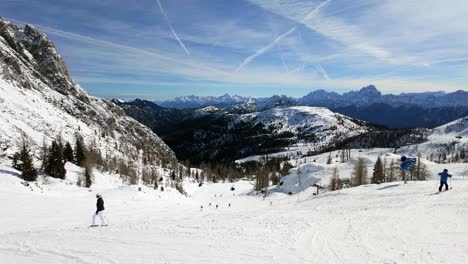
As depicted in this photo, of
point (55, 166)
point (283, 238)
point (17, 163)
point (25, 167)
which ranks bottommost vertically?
point (283, 238)

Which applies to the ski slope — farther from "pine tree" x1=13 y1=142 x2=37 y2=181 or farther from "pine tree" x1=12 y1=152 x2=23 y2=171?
"pine tree" x1=12 y1=152 x2=23 y2=171

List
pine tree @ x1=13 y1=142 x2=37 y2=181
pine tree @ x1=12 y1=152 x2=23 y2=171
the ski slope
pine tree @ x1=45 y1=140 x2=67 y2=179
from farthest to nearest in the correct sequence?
pine tree @ x1=45 y1=140 x2=67 y2=179 < pine tree @ x1=12 y1=152 x2=23 y2=171 < pine tree @ x1=13 y1=142 x2=37 y2=181 < the ski slope

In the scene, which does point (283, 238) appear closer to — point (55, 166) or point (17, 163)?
point (55, 166)

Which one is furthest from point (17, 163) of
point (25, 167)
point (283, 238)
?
point (283, 238)

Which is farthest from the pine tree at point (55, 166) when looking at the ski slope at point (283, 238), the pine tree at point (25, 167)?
the ski slope at point (283, 238)

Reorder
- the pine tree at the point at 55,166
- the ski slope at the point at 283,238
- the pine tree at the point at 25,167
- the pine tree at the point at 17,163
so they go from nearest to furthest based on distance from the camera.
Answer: the ski slope at the point at 283,238 < the pine tree at the point at 25,167 < the pine tree at the point at 17,163 < the pine tree at the point at 55,166

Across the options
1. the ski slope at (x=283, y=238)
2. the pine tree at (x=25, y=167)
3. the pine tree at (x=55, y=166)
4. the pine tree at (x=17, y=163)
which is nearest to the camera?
the ski slope at (x=283, y=238)

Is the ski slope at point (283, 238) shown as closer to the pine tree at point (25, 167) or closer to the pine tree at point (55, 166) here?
the pine tree at point (25, 167)

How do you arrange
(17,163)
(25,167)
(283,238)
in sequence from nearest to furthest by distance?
(283,238), (25,167), (17,163)

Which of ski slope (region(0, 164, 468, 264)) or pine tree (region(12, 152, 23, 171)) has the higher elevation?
pine tree (region(12, 152, 23, 171))

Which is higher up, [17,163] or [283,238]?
[17,163]

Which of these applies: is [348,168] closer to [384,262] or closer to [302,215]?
[302,215]

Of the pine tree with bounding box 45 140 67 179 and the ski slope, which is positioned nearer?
the ski slope

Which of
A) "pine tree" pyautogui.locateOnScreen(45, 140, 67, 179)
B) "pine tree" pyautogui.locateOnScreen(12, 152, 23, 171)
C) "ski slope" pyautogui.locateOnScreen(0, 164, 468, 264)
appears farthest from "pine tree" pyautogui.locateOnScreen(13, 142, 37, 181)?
"ski slope" pyautogui.locateOnScreen(0, 164, 468, 264)
